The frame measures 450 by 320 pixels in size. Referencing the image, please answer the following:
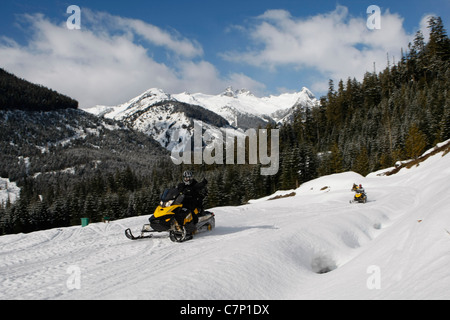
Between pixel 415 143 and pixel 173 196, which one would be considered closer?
pixel 173 196

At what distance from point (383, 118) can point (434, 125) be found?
19.8 m

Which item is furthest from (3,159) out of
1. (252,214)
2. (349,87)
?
(252,214)

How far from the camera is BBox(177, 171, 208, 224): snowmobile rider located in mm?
9938

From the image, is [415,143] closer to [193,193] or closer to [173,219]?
[193,193]

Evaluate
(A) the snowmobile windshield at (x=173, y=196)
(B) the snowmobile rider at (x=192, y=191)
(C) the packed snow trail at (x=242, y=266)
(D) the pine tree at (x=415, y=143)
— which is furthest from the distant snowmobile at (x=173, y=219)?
(D) the pine tree at (x=415, y=143)

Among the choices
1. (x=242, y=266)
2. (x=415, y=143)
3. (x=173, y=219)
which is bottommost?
(x=242, y=266)

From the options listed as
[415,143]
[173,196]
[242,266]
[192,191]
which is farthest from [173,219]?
[415,143]

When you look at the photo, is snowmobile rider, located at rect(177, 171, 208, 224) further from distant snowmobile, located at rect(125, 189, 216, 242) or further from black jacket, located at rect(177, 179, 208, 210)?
distant snowmobile, located at rect(125, 189, 216, 242)

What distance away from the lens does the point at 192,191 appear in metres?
10.2

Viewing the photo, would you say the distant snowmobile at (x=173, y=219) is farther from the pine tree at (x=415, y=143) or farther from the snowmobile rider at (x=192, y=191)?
the pine tree at (x=415, y=143)

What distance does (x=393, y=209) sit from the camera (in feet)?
47.0

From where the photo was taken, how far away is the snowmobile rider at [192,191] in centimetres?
994
